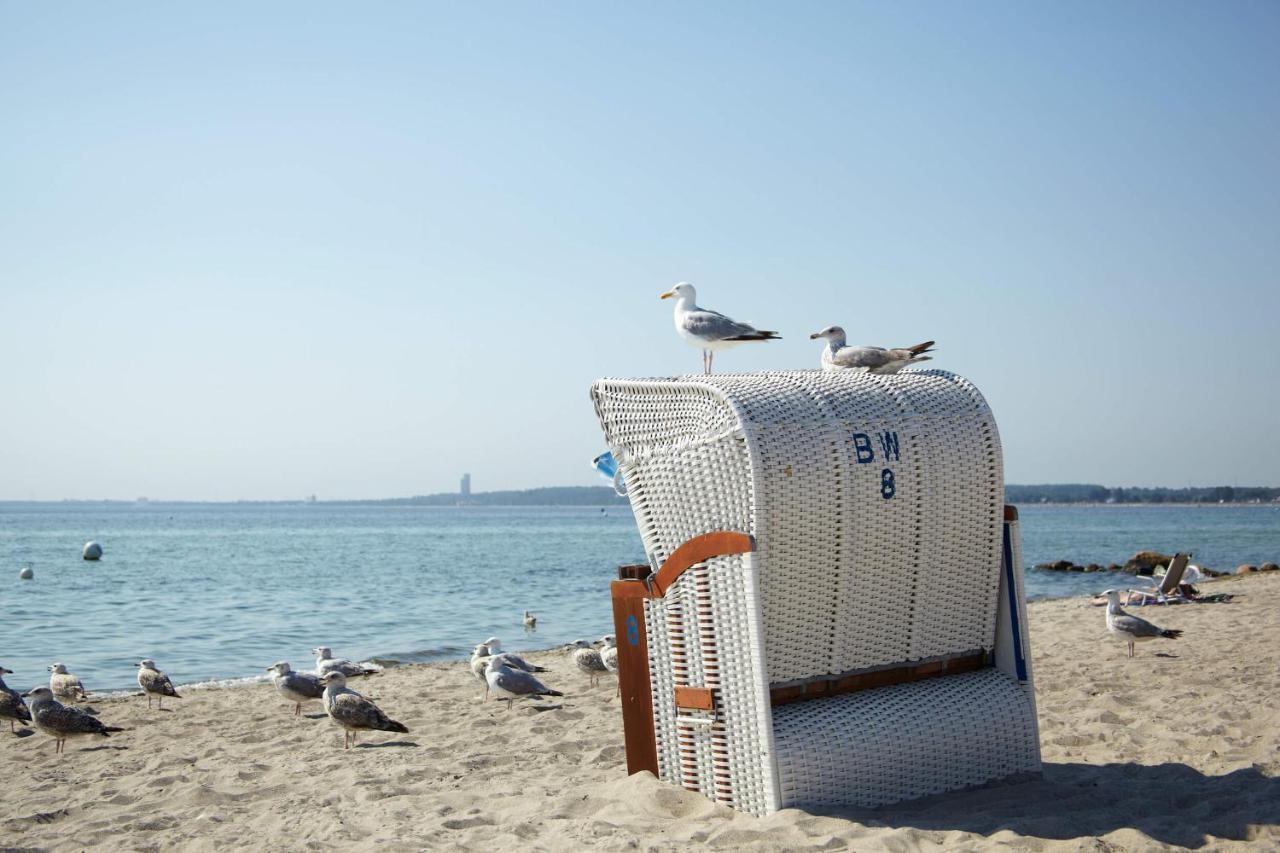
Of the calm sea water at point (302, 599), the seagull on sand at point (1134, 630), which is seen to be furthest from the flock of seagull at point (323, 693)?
the seagull on sand at point (1134, 630)

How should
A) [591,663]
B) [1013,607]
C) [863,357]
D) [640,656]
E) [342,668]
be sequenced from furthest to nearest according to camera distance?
[342,668]
[591,663]
[863,357]
[1013,607]
[640,656]

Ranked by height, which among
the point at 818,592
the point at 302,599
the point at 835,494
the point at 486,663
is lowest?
the point at 302,599

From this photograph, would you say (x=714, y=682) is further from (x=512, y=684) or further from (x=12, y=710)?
(x=12, y=710)

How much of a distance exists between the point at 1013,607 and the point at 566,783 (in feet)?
8.95

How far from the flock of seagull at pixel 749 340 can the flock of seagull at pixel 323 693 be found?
10.4 feet

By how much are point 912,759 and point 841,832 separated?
0.77 m

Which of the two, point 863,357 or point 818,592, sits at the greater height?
point 863,357

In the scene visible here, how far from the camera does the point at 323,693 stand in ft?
32.3

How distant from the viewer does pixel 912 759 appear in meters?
5.27

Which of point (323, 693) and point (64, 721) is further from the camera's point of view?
point (323, 693)

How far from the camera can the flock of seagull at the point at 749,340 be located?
6078mm

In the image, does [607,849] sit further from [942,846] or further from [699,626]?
[942,846]

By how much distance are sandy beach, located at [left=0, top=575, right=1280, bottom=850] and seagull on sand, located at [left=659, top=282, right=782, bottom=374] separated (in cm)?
285

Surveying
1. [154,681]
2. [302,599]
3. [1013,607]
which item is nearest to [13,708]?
[154,681]
